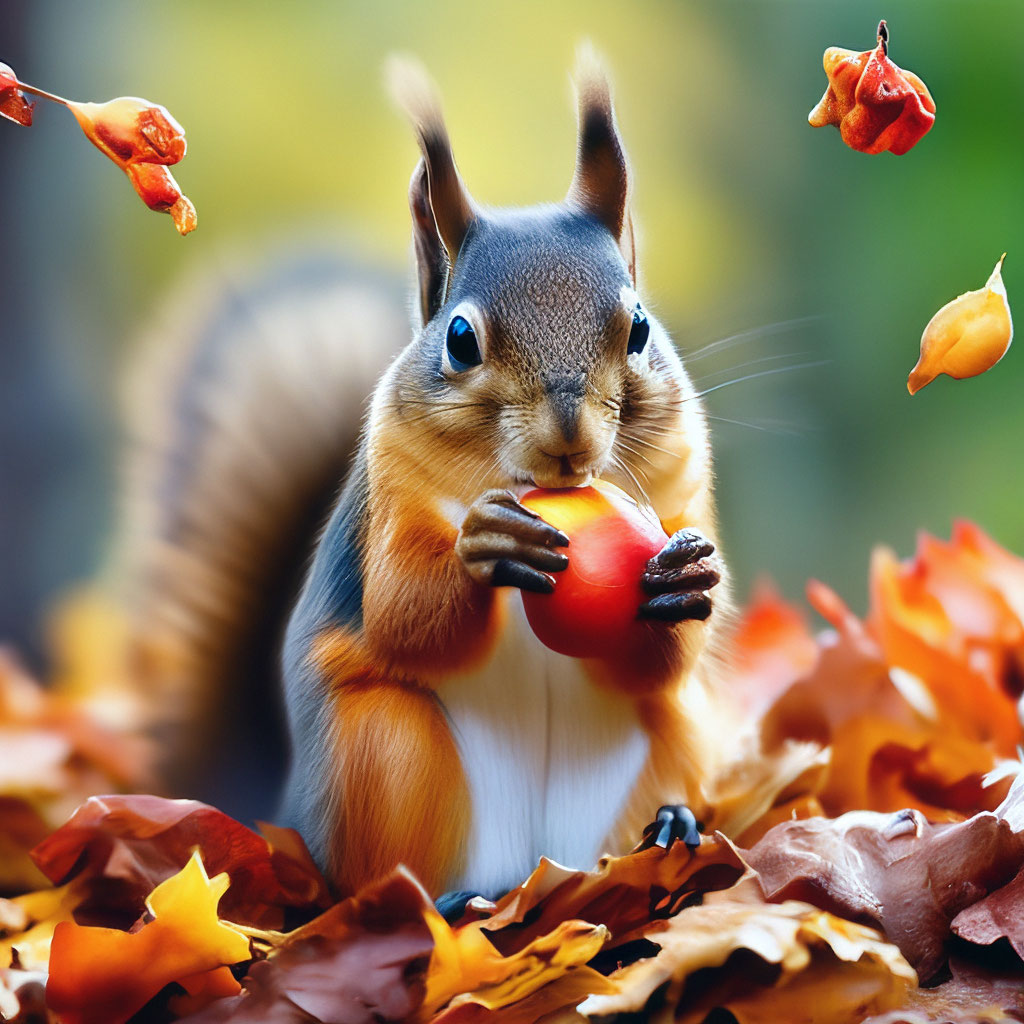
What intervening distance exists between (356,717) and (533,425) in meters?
0.22

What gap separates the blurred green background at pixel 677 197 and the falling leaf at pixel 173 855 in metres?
1.13

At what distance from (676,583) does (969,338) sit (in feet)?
0.69

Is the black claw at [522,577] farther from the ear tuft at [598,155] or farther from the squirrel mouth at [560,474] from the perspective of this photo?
the ear tuft at [598,155]

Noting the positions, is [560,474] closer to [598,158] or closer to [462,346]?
[462,346]

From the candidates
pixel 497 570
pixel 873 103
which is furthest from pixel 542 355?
pixel 873 103

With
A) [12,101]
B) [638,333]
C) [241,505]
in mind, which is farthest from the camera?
[241,505]

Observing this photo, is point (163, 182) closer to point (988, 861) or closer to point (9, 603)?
point (988, 861)

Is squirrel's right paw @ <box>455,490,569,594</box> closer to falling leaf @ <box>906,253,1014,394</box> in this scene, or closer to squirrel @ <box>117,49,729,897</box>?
squirrel @ <box>117,49,729,897</box>

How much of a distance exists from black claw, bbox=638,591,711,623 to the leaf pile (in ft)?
0.49

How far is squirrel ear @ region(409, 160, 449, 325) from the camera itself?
78 centimetres

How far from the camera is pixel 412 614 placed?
749 mm

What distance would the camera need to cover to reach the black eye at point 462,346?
0.72 m

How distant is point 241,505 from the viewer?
0.99 m

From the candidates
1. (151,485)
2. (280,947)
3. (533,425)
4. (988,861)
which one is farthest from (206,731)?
(988,861)
